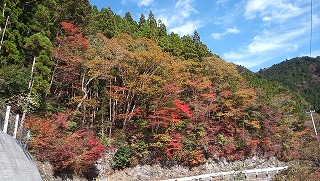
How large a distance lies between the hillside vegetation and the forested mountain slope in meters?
38.1

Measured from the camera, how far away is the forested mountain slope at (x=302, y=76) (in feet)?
218

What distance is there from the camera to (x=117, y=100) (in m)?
21.7

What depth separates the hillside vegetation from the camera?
15992 mm

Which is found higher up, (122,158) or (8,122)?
(8,122)

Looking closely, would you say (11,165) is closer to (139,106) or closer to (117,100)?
(117,100)

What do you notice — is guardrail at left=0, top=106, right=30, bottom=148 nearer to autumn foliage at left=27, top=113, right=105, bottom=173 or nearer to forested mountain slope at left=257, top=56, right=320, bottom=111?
autumn foliage at left=27, top=113, right=105, bottom=173

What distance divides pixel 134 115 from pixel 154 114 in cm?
195

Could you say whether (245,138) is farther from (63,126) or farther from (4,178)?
(4,178)

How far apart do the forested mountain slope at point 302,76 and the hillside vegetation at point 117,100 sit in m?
38.1

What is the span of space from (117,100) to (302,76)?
7414 cm

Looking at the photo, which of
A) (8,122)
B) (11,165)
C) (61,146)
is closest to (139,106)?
(61,146)

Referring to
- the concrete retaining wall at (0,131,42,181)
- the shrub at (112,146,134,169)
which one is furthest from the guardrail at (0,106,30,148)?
the shrub at (112,146,134,169)

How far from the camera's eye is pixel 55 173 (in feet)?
50.9

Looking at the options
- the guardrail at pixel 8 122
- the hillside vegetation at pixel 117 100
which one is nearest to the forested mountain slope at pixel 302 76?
the hillside vegetation at pixel 117 100
